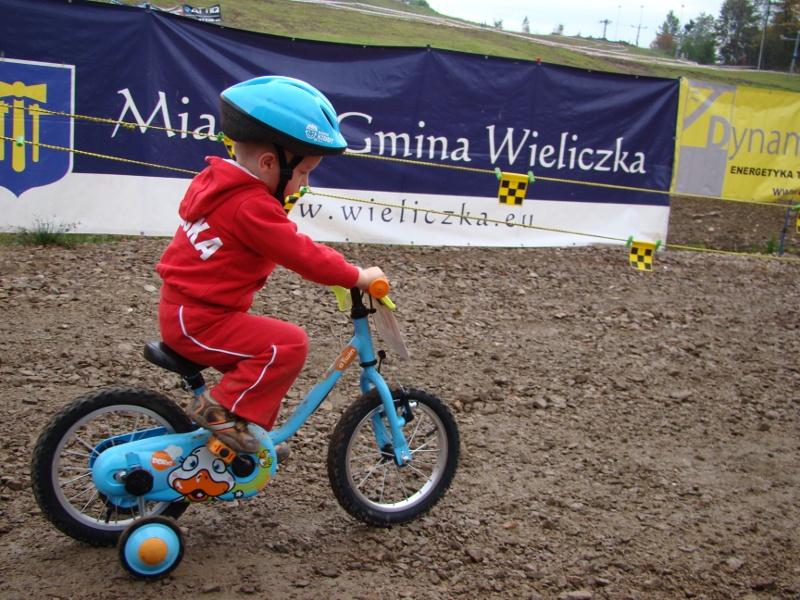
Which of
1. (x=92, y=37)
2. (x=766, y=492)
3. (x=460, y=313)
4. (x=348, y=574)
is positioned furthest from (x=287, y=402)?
(x=92, y=37)

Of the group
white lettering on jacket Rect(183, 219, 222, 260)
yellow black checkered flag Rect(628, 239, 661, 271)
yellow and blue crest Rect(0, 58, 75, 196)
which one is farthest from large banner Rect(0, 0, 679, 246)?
white lettering on jacket Rect(183, 219, 222, 260)

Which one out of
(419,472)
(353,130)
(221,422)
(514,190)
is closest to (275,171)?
(221,422)

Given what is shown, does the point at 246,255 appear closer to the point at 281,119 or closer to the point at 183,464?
the point at 281,119

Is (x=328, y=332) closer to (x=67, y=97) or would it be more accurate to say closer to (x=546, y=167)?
(x=67, y=97)

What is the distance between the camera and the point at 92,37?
23.9 feet

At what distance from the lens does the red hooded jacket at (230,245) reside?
A: 2914mm

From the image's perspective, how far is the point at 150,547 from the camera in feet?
9.70

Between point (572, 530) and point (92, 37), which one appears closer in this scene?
point (572, 530)

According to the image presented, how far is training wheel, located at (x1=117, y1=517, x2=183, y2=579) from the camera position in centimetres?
296

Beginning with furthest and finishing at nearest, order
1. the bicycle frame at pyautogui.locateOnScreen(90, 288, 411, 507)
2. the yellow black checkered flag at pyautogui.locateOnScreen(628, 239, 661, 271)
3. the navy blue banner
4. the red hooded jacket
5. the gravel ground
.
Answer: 1. the navy blue banner
2. the yellow black checkered flag at pyautogui.locateOnScreen(628, 239, 661, 271)
3. the gravel ground
4. the bicycle frame at pyautogui.locateOnScreen(90, 288, 411, 507)
5. the red hooded jacket

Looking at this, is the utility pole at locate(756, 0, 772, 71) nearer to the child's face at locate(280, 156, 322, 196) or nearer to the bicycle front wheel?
the bicycle front wheel

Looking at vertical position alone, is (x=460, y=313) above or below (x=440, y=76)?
below

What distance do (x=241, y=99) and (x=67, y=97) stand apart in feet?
16.5

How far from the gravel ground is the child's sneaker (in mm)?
528
